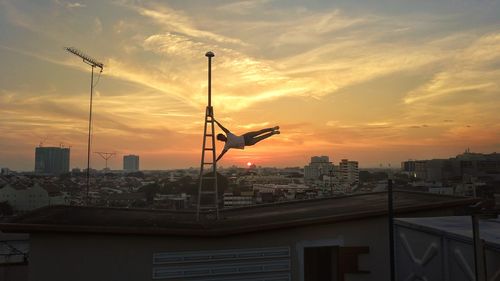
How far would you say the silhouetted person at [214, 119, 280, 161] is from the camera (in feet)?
30.6

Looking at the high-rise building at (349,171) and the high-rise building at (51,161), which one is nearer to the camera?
the high-rise building at (349,171)

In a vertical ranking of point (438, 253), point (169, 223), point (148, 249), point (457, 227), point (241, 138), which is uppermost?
point (241, 138)

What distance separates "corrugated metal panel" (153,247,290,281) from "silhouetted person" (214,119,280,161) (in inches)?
95.9

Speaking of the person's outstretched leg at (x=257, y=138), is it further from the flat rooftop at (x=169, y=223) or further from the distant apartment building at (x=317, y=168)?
the distant apartment building at (x=317, y=168)

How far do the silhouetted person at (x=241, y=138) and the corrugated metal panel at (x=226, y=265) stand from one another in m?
2.43

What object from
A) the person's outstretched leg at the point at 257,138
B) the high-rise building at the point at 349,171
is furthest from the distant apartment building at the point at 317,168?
the person's outstretched leg at the point at 257,138

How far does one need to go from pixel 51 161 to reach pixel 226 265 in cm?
14352

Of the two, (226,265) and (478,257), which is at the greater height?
(478,257)

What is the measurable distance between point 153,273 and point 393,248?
4.70 m

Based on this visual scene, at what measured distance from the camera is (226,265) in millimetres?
7730

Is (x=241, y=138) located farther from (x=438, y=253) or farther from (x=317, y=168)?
(x=317, y=168)

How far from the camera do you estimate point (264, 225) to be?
7.79 m

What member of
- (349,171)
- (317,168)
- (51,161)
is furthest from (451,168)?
(51,161)

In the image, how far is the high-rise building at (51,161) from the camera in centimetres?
13325
